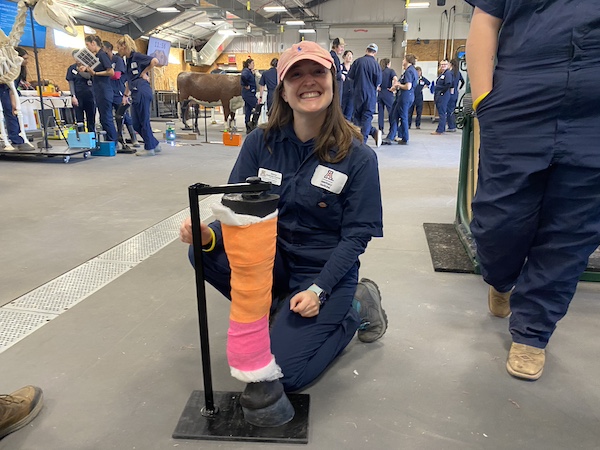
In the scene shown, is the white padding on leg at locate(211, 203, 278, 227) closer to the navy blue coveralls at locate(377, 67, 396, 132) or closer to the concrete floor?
the concrete floor

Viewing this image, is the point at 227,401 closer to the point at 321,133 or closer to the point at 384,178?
the point at 321,133

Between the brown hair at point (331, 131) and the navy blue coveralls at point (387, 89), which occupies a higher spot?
the navy blue coveralls at point (387, 89)

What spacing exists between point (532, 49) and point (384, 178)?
11.7 feet

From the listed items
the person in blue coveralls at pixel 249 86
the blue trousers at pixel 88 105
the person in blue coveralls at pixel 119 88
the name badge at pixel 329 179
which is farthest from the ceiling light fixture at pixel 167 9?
the name badge at pixel 329 179

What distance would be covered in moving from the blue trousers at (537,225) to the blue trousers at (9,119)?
6651mm

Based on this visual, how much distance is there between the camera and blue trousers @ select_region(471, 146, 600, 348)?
1.42 meters

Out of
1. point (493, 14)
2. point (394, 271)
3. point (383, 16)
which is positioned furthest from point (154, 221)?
point (383, 16)

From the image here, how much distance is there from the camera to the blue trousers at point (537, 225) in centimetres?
142

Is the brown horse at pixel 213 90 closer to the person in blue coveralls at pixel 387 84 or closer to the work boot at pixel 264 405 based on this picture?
the person in blue coveralls at pixel 387 84

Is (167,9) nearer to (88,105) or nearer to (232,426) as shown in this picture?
(88,105)

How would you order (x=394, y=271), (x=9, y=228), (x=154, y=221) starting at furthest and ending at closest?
(x=154, y=221)
(x=9, y=228)
(x=394, y=271)

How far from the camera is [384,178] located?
16.2 feet

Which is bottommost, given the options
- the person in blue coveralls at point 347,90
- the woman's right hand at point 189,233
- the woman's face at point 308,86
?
the woman's right hand at point 189,233

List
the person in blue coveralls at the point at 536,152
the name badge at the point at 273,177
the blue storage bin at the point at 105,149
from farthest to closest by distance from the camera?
the blue storage bin at the point at 105,149 → the name badge at the point at 273,177 → the person in blue coveralls at the point at 536,152
